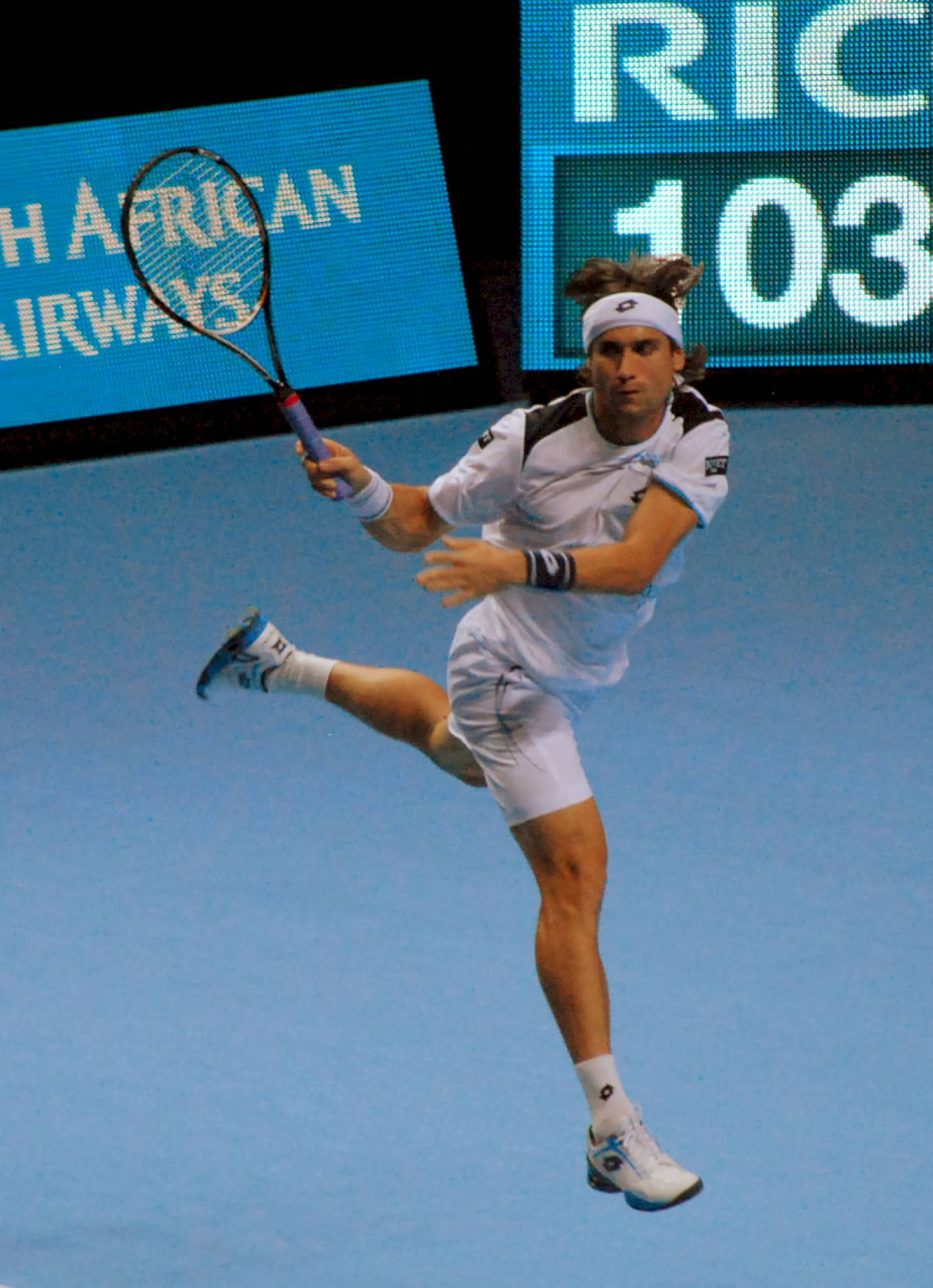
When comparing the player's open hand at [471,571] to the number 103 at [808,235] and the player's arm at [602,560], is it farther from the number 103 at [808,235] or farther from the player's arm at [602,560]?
the number 103 at [808,235]

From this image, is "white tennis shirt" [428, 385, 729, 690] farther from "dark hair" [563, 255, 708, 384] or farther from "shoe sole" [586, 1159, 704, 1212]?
"shoe sole" [586, 1159, 704, 1212]

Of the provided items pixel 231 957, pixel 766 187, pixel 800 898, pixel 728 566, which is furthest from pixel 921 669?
pixel 766 187

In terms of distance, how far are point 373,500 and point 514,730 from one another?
0.50 metres

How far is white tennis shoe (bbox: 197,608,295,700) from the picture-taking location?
14.1 feet

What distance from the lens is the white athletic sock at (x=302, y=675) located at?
13.8 ft

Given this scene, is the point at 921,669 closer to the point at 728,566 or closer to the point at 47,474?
the point at 728,566

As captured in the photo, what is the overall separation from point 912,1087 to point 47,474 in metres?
5.93

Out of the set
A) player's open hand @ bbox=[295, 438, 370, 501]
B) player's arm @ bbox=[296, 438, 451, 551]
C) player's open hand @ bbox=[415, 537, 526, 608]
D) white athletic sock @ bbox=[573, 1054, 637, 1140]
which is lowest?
white athletic sock @ bbox=[573, 1054, 637, 1140]

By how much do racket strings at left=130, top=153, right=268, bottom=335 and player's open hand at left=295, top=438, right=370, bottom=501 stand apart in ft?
1.53

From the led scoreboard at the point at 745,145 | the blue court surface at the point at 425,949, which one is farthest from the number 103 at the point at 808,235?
the blue court surface at the point at 425,949

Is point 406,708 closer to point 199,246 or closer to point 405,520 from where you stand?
point 405,520

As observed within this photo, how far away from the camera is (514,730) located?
3678mm

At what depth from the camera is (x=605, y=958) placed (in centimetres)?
480

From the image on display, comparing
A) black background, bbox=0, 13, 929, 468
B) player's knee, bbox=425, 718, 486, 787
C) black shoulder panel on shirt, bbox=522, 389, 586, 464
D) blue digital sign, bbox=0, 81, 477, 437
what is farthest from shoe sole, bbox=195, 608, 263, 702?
black background, bbox=0, 13, 929, 468
